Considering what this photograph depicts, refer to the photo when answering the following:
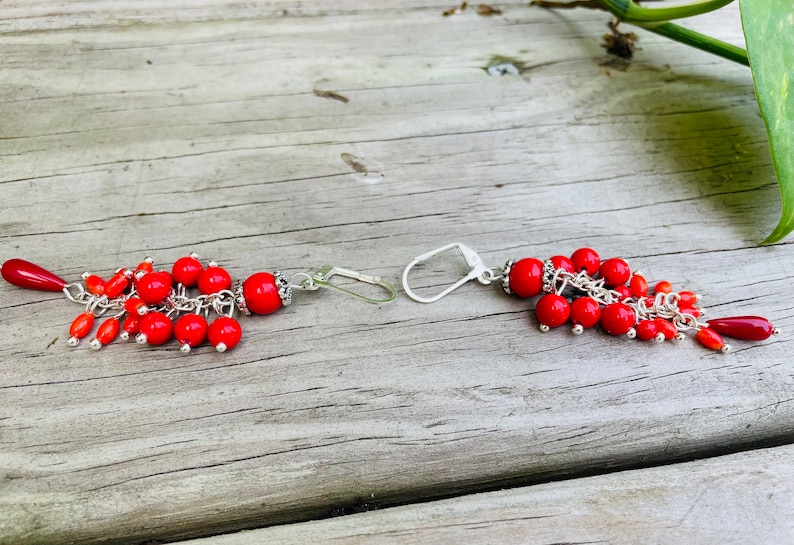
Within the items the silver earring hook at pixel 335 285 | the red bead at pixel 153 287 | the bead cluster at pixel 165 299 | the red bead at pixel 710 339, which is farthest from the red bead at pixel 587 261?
the red bead at pixel 153 287

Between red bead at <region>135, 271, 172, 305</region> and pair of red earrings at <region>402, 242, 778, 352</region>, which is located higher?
pair of red earrings at <region>402, 242, 778, 352</region>

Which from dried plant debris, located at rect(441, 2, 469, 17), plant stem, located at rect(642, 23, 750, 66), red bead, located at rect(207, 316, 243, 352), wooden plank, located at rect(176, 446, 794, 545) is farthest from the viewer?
dried plant debris, located at rect(441, 2, 469, 17)

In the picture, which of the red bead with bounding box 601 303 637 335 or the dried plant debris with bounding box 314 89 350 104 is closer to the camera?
the red bead with bounding box 601 303 637 335

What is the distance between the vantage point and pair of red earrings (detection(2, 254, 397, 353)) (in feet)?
3.34

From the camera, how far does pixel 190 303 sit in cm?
108

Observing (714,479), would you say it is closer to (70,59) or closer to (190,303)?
(190,303)

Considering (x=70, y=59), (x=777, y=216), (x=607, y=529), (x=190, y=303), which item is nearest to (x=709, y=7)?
(x=777, y=216)

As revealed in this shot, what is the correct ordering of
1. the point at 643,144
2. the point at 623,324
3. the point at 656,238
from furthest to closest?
the point at 643,144 → the point at 656,238 → the point at 623,324

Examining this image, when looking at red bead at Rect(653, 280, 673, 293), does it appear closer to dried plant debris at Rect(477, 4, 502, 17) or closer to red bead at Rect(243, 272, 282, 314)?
red bead at Rect(243, 272, 282, 314)

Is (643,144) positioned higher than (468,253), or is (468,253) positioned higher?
(643,144)

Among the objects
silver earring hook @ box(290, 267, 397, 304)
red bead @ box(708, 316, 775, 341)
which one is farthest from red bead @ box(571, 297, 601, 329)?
silver earring hook @ box(290, 267, 397, 304)

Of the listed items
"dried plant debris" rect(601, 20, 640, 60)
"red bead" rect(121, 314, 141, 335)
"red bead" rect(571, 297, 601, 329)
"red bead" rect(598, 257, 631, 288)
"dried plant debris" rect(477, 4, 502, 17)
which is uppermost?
"dried plant debris" rect(477, 4, 502, 17)

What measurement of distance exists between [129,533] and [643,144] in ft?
4.34

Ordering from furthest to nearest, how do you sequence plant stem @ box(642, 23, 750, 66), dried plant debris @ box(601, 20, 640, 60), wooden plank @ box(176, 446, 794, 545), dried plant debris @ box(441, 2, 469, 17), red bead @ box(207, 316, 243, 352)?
dried plant debris @ box(441, 2, 469, 17) → dried plant debris @ box(601, 20, 640, 60) → plant stem @ box(642, 23, 750, 66) → red bead @ box(207, 316, 243, 352) → wooden plank @ box(176, 446, 794, 545)
